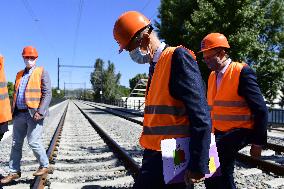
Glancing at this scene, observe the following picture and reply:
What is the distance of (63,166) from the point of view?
315 inches

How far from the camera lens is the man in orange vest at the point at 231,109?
12.6 ft

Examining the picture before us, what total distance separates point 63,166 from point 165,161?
5793mm

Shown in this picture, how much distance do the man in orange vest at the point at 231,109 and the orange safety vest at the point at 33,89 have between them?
3071mm

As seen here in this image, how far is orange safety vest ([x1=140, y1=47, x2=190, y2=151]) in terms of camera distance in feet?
8.56

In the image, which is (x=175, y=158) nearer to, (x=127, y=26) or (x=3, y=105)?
(x=127, y=26)

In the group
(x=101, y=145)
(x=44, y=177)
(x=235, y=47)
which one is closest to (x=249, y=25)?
(x=235, y=47)

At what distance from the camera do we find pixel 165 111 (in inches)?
103

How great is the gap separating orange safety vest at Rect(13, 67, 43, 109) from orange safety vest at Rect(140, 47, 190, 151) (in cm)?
400

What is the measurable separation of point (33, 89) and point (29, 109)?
32 cm

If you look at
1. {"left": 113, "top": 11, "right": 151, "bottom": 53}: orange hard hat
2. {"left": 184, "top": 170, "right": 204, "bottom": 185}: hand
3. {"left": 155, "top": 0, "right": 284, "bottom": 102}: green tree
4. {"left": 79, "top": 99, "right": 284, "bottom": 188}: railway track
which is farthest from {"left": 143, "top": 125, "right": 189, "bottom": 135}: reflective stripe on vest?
{"left": 155, "top": 0, "right": 284, "bottom": 102}: green tree

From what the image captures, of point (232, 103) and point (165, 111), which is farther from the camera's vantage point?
point (232, 103)

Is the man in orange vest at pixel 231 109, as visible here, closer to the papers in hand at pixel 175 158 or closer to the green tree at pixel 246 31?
the papers in hand at pixel 175 158

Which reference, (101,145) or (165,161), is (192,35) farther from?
(165,161)

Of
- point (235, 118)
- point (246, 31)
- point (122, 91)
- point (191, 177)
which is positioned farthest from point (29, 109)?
point (122, 91)
